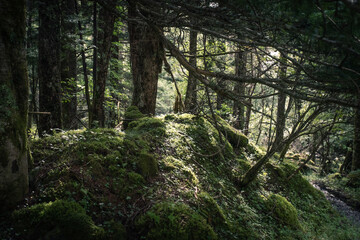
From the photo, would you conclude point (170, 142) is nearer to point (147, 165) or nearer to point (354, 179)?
point (147, 165)

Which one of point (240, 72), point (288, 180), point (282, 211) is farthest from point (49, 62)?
point (288, 180)

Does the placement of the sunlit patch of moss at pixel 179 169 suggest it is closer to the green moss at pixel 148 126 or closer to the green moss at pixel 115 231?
the green moss at pixel 148 126

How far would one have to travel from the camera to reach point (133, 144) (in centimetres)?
466

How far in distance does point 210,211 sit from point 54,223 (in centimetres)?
247

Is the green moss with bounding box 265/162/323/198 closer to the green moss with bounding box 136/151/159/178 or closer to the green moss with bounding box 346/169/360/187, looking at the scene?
the green moss with bounding box 346/169/360/187

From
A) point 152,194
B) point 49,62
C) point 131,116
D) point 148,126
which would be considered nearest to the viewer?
point 152,194

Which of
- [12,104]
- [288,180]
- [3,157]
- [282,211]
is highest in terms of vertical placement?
[12,104]

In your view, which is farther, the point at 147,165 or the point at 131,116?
the point at 131,116

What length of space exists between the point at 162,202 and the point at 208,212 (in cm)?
92

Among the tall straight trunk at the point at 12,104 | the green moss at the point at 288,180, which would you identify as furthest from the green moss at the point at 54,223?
the green moss at the point at 288,180

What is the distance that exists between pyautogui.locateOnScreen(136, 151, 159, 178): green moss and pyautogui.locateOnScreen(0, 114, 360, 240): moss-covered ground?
2 centimetres

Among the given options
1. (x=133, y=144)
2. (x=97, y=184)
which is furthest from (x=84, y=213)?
(x=133, y=144)

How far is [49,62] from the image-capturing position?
16.4ft

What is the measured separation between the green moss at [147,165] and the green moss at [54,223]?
1506 millimetres
